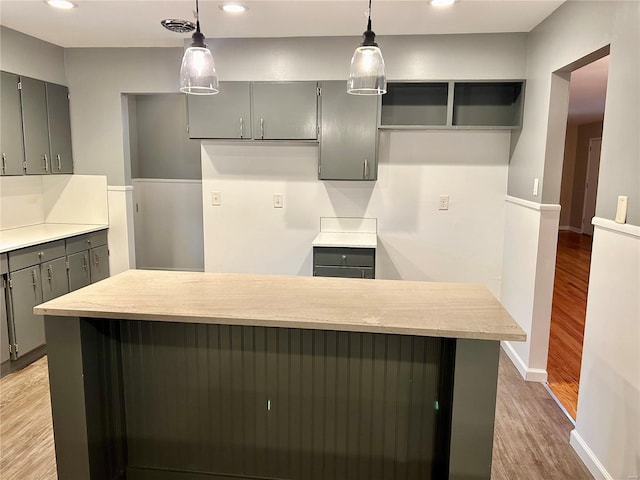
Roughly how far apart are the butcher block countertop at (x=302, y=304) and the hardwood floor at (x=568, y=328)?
152 cm

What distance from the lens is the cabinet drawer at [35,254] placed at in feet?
10.1

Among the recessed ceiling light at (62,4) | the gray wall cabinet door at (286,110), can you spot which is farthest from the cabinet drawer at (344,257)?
the recessed ceiling light at (62,4)

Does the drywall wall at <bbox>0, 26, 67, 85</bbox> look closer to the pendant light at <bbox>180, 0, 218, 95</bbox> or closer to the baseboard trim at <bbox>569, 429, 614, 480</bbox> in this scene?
the pendant light at <bbox>180, 0, 218, 95</bbox>

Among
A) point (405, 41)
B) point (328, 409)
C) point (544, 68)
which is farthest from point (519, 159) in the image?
point (328, 409)

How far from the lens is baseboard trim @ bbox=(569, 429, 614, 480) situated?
2.10m

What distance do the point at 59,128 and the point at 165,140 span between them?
5.38 ft

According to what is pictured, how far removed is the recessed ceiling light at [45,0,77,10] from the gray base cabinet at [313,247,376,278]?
7.25 feet

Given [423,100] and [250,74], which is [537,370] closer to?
[423,100]

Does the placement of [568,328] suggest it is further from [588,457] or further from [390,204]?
[588,457]

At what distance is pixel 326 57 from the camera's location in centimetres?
353

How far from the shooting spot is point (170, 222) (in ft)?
18.0

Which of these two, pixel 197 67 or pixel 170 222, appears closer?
pixel 197 67

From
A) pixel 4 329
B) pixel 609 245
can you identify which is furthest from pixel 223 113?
pixel 609 245

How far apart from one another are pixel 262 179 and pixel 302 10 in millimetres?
1416
